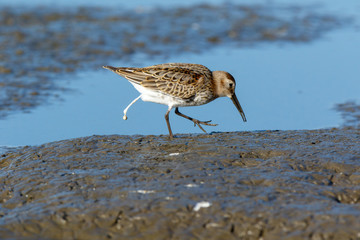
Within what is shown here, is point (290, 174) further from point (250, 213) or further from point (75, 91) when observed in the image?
point (75, 91)

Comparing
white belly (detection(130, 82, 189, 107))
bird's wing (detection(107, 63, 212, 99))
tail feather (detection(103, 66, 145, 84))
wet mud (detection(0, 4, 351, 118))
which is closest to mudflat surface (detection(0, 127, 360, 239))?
white belly (detection(130, 82, 189, 107))

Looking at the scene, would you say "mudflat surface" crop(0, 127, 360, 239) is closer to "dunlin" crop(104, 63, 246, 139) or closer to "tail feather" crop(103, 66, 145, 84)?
"dunlin" crop(104, 63, 246, 139)

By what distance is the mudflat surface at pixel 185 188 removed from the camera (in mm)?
5434

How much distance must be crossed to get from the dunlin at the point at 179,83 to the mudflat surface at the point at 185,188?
75cm

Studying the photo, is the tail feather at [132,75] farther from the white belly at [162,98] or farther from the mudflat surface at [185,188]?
the mudflat surface at [185,188]

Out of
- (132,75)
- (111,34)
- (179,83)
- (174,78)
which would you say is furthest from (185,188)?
(111,34)

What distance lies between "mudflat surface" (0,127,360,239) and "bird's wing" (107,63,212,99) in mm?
814

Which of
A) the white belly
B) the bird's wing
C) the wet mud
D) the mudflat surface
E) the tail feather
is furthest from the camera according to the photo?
the wet mud

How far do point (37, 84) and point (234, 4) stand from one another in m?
10.2

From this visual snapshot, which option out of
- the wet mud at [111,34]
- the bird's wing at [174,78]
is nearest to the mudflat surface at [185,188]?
the bird's wing at [174,78]

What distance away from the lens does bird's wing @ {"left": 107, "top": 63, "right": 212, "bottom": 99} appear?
27.6 ft

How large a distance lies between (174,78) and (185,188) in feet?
9.07

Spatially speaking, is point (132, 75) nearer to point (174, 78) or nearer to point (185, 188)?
point (174, 78)

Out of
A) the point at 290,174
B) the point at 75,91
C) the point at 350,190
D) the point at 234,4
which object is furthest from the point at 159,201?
the point at 234,4
